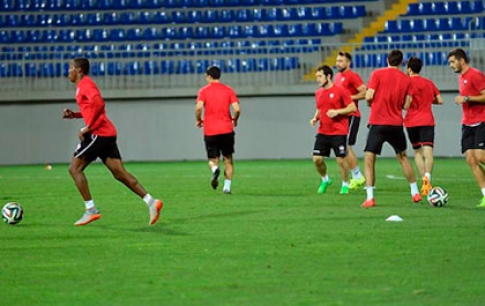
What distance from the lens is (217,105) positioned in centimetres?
1891

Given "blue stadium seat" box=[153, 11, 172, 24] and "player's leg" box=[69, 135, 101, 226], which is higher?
"blue stadium seat" box=[153, 11, 172, 24]

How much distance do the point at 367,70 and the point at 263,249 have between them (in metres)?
23.1

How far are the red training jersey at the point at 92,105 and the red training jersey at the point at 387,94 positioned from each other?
379 cm

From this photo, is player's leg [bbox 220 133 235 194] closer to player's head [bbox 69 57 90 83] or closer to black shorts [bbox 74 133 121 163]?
black shorts [bbox 74 133 121 163]

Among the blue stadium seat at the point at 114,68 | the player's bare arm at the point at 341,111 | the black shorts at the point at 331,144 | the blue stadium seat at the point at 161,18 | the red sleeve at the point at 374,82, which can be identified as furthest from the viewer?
the blue stadium seat at the point at 161,18

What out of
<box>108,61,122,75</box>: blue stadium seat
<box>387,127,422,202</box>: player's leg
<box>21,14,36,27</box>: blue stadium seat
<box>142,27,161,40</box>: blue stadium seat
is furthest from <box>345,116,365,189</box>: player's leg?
<box>21,14,36,27</box>: blue stadium seat

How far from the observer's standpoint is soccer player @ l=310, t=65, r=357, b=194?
17.4 metres

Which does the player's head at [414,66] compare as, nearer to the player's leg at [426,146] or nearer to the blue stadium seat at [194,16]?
the player's leg at [426,146]

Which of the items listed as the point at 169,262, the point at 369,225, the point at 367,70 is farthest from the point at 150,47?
the point at 169,262

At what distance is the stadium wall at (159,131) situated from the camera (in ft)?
111

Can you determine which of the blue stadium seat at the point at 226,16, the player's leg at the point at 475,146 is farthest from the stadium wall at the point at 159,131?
the player's leg at the point at 475,146

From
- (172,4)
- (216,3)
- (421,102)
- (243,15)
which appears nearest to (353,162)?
(421,102)

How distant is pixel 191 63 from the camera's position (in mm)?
33844

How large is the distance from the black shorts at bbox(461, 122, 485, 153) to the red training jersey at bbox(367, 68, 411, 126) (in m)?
0.93
